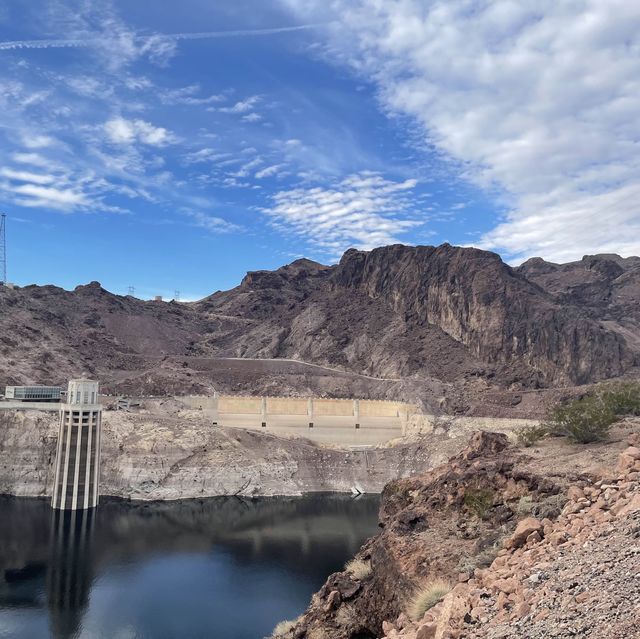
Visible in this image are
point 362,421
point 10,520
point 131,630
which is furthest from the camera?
point 362,421

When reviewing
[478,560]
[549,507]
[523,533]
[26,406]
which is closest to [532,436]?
[549,507]

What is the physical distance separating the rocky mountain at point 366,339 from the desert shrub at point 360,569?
278ft

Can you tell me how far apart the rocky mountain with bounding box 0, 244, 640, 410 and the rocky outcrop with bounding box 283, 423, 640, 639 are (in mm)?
86606

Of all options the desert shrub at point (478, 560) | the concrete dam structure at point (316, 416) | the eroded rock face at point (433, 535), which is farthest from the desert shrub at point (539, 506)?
the concrete dam structure at point (316, 416)

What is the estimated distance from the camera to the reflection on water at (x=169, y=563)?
4091 cm

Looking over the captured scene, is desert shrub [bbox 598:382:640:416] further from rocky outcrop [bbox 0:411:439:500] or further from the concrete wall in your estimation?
the concrete wall

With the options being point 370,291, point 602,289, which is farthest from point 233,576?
point 602,289

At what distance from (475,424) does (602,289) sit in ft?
398

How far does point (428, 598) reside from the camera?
15516 millimetres

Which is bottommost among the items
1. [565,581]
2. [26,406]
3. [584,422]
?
[565,581]

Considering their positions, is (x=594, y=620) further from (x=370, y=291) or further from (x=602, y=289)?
(x=602, y=289)

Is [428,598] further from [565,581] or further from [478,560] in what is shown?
[565,581]

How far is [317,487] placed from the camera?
83.2 m

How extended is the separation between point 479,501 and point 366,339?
123326 millimetres
